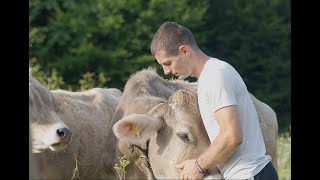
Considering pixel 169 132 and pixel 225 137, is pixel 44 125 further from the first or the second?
pixel 225 137

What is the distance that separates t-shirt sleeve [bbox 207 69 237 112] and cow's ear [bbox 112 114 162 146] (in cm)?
105

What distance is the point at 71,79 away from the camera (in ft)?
89.6

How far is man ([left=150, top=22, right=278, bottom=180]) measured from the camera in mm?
5441

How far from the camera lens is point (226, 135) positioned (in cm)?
539

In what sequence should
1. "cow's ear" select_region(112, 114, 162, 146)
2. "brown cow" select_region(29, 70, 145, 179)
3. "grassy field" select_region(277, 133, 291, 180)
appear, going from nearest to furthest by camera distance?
1. "cow's ear" select_region(112, 114, 162, 146)
2. "brown cow" select_region(29, 70, 145, 179)
3. "grassy field" select_region(277, 133, 291, 180)

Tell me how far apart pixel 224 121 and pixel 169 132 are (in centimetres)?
116

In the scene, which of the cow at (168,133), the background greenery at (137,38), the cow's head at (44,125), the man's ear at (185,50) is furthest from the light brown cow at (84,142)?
the background greenery at (137,38)

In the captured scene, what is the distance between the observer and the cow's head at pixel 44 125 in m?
8.21

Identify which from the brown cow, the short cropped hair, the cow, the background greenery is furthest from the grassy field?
the background greenery

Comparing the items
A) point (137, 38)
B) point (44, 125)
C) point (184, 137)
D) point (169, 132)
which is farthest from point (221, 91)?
point (137, 38)

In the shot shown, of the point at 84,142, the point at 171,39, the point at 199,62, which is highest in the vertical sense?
the point at 171,39

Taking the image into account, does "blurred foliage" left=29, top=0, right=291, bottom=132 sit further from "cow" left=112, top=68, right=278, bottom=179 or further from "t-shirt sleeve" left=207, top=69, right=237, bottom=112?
"t-shirt sleeve" left=207, top=69, right=237, bottom=112

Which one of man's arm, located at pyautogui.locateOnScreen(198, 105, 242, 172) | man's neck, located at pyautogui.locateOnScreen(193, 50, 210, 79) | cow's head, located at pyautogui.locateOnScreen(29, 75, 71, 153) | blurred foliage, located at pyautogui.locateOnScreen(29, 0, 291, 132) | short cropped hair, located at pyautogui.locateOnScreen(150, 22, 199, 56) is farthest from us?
blurred foliage, located at pyautogui.locateOnScreen(29, 0, 291, 132)
